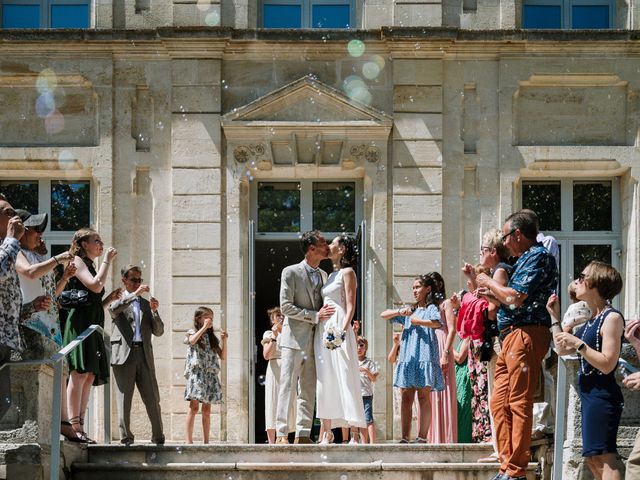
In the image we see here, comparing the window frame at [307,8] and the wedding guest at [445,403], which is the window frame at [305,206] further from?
the wedding guest at [445,403]

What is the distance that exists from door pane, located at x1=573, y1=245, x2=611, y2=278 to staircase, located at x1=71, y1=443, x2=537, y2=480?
7.43 m

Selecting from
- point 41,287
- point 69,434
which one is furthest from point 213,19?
point 69,434

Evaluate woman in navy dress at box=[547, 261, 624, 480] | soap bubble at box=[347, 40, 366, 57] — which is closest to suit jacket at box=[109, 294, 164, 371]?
woman in navy dress at box=[547, 261, 624, 480]

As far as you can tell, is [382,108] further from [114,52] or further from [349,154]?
[114,52]

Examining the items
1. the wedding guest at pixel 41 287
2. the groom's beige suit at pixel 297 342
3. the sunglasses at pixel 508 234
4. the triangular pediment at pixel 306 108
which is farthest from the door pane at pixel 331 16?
the sunglasses at pixel 508 234

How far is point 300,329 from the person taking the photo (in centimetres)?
1366

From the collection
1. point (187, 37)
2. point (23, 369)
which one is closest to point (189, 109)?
point (187, 37)

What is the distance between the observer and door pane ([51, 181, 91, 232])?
19.5 meters

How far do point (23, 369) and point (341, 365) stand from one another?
11.6 feet

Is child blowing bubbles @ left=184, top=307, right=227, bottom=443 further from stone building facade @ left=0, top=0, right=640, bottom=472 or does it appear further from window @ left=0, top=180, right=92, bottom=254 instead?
window @ left=0, top=180, right=92, bottom=254

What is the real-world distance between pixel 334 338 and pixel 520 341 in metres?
2.93

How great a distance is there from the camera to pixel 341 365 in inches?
534

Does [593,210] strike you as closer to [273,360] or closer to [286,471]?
[273,360]

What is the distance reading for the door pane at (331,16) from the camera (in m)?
19.6
